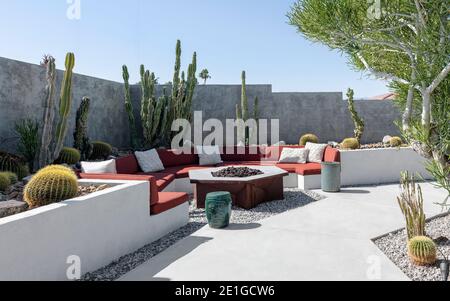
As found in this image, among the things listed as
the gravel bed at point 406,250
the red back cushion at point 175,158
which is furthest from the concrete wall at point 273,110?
the gravel bed at point 406,250

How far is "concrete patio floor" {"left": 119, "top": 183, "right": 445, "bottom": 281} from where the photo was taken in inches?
141

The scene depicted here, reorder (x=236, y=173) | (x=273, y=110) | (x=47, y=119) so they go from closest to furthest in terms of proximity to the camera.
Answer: (x=236, y=173) → (x=47, y=119) → (x=273, y=110)

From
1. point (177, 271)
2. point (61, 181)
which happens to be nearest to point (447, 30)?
point (177, 271)

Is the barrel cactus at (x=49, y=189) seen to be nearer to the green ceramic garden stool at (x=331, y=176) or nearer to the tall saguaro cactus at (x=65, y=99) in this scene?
the tall saguaro cactus at (x=65, y=99)

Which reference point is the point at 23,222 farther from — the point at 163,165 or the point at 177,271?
the point at 163,165

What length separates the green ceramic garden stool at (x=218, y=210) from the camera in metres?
5.21

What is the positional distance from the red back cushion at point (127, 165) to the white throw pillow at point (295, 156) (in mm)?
3824

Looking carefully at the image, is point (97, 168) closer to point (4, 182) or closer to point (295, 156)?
point (4, 182)

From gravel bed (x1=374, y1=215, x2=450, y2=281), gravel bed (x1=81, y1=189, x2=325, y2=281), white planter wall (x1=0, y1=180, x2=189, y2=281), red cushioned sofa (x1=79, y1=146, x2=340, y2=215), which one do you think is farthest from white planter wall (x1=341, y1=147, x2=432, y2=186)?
white planter wall (x1=0, y1=180, x2=189, y2=281)

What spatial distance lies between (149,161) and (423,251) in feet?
19.9

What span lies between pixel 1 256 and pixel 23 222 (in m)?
0.32

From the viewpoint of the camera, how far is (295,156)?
29.9 ft

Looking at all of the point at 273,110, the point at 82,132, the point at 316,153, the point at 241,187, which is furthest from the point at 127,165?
the point at 273,110

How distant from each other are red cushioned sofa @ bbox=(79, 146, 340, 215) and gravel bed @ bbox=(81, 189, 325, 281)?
0.44 metres
